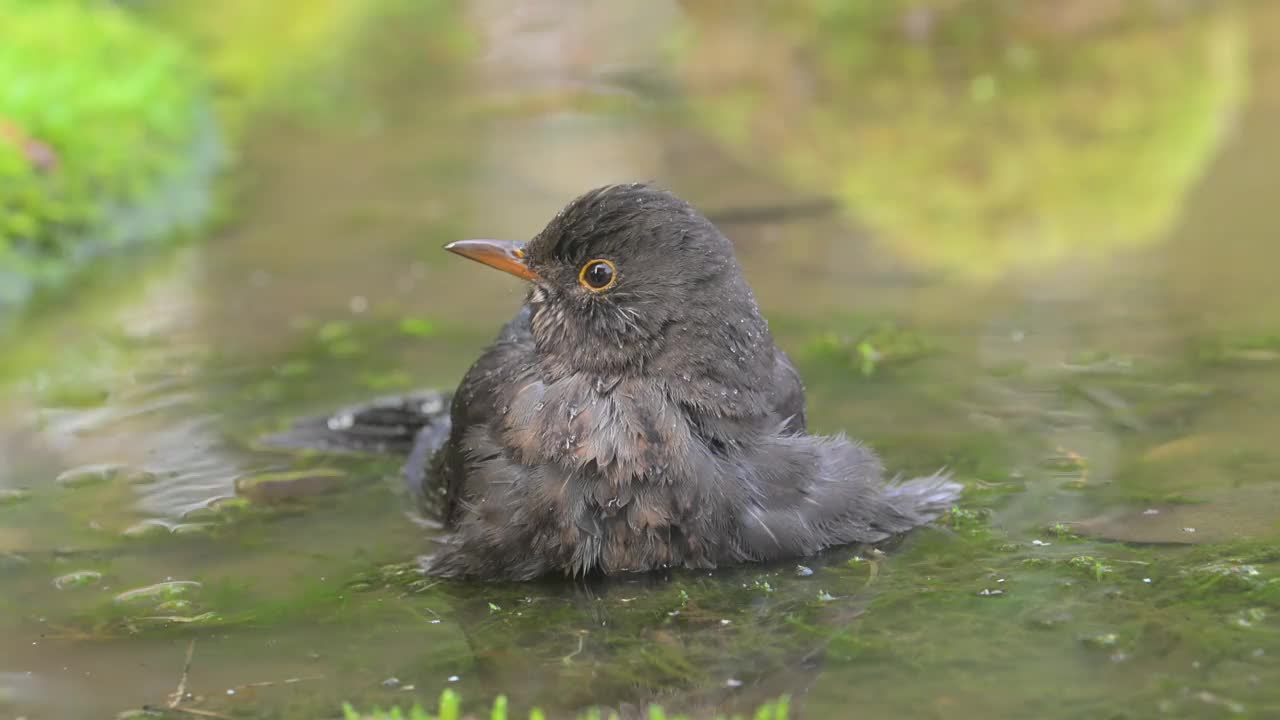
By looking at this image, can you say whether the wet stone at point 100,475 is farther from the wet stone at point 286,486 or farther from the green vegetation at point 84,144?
the green vegetation at point 84,144

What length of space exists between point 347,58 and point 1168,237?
9645 millimetres

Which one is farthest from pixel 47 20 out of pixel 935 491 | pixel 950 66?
pixel 935 491

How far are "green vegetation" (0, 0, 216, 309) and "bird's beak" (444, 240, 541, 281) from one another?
13.7ft

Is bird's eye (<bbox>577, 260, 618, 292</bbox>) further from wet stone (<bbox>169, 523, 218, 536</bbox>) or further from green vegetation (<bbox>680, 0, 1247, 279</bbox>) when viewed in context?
green vegetation (<bbox>680, 0, 1247, 279</bbox>)

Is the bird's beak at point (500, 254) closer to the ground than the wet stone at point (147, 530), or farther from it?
farther from it

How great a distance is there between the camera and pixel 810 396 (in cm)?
663

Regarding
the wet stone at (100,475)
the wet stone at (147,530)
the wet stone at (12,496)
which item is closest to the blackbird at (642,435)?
the wet stone at (147,530)

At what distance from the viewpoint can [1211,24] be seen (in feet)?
47.0

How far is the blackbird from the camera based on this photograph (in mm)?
4863

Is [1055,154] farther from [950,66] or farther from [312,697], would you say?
[312,697]

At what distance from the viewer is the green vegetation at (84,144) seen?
9195mm

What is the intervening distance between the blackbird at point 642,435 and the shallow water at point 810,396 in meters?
0.13

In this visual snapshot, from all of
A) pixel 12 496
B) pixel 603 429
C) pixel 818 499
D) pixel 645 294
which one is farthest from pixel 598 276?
pixel 12 496

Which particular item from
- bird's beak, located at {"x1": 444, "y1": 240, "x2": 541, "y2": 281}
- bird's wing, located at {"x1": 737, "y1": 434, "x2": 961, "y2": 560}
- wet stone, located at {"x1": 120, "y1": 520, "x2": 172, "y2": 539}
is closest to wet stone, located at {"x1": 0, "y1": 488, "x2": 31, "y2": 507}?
wet stone, located at {"x1": 120, "y1": 520, "x2": 172, "y2": 539}
